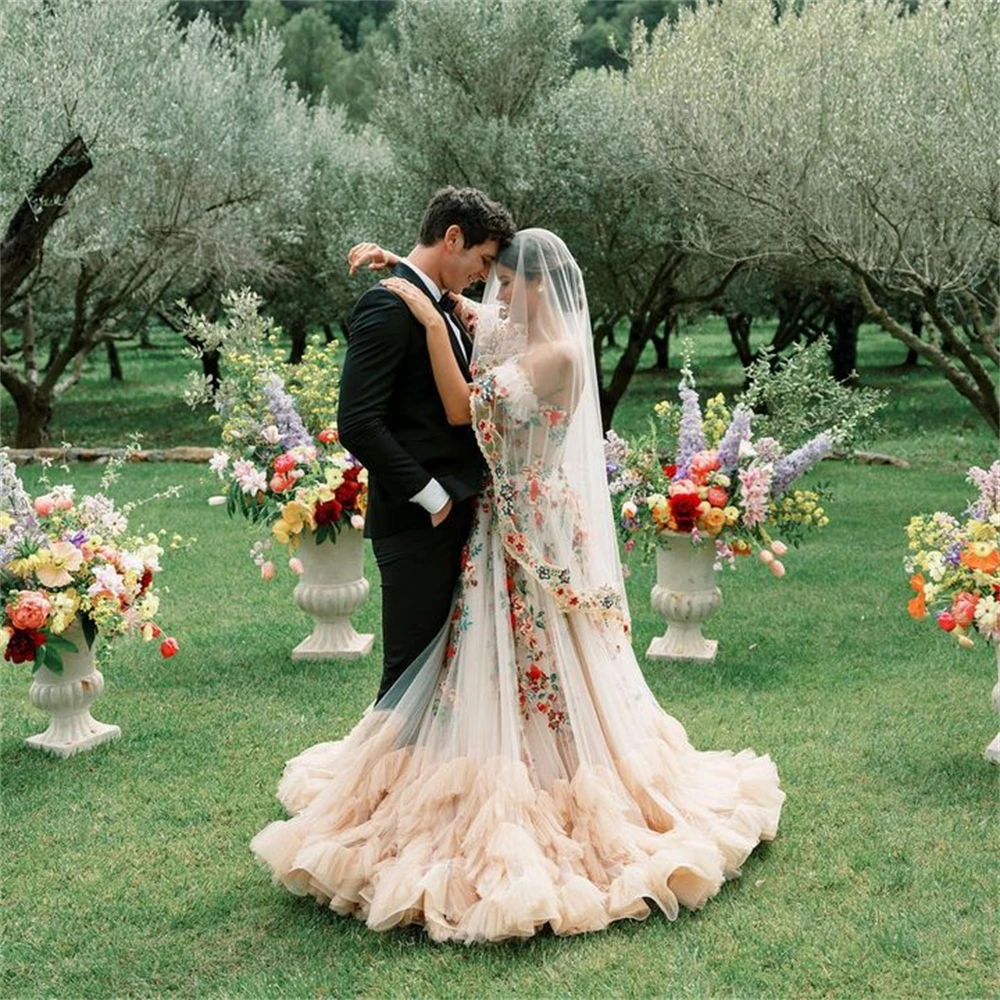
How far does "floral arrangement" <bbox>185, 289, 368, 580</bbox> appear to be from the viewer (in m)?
6.25

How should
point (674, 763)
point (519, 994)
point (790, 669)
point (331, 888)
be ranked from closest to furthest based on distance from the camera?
point (519, 994), point (331, 888), point (674, 763), point (790, 669)

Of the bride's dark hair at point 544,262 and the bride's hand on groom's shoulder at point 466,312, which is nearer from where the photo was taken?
the bride's dark hair at point 544,262

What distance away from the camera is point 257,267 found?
16.7 meters

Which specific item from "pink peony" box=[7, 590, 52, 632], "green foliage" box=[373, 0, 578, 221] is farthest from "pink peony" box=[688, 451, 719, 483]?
"green foliage" box=[373, 0, 578, 221]

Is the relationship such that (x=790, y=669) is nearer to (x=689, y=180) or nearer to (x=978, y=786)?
(x=978, y=786)

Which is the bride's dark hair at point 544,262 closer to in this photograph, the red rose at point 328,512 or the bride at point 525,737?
the bride at point 525,737

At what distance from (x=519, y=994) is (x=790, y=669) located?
3.36 m

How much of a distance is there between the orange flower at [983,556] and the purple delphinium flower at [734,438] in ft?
5.81

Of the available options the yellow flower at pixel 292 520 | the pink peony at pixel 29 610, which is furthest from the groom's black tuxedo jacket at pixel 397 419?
the yellow flower at pixel 292 520

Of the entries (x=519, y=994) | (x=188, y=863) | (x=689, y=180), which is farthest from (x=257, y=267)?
(x=519, y=994)

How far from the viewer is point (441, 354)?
3.77 meters

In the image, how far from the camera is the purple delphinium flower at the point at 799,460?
5969mm

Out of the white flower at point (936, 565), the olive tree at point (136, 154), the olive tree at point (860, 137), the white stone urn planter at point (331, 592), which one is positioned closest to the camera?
the white flower at point (936, 565)

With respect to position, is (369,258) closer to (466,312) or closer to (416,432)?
(466,312)
